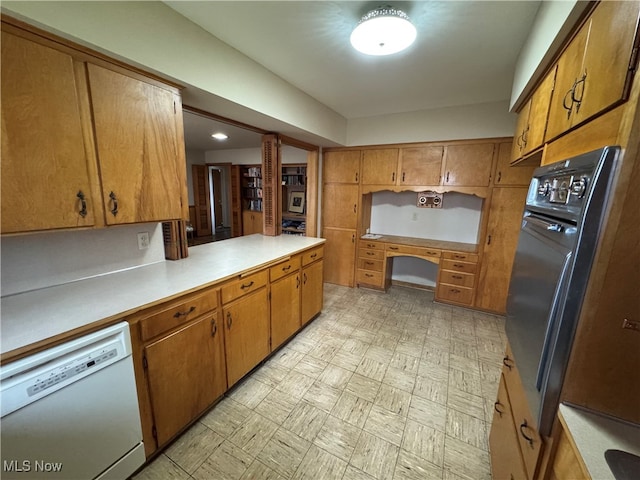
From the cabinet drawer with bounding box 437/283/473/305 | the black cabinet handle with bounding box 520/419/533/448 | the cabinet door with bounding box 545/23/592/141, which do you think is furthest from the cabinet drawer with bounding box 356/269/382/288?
the black cabinet handle with bounding box 520/419/533/448

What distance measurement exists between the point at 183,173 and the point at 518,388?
217cm

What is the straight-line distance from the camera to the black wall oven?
646 millimetres

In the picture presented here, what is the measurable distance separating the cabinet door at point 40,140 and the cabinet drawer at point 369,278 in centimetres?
337

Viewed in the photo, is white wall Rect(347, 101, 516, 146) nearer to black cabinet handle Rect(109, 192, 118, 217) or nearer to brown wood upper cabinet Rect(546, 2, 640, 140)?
brown wood upper cabinet Rect(546, 2, 640, 140)

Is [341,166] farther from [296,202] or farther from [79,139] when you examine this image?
[79,139]

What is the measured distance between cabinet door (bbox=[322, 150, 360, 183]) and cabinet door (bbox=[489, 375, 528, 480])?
3104mm

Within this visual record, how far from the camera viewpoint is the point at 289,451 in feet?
4.99

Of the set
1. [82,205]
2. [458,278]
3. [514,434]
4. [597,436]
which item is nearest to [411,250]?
[458,278]

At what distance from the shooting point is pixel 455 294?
11.2 ft

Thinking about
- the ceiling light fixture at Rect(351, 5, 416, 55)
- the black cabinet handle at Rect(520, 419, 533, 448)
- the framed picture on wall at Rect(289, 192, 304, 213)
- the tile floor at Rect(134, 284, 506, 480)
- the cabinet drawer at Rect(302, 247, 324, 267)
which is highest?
the ceiling light fixture at Rect(351, 5, 416, 55)

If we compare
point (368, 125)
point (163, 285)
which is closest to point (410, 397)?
point (163, 285)

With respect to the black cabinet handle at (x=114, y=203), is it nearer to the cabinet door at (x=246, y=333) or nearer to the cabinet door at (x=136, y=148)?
the cabinet door at (x=136, y=148)

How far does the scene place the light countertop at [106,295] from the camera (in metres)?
1.04

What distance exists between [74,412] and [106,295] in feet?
1.74
